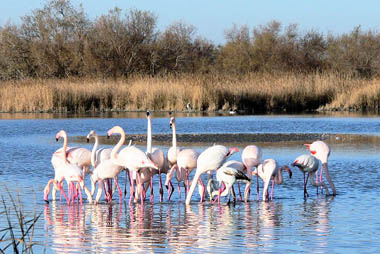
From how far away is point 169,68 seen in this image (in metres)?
45.8

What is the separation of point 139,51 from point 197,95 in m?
16.2

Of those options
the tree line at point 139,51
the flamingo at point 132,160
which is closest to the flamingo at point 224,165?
the flamingo at point 132,160

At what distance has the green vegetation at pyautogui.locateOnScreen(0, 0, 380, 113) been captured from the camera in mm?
29047

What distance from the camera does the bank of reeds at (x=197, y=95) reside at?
28.5m

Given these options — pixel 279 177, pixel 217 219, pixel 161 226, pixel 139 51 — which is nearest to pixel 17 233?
pixel 161 226

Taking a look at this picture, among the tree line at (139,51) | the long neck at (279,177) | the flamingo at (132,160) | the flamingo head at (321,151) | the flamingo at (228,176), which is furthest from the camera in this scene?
the tree line at (139,51)

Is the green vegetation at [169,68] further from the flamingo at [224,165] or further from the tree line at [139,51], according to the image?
the flamingo at [224,165]

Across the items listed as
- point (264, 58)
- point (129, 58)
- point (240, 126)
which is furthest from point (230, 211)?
point (264, 58)

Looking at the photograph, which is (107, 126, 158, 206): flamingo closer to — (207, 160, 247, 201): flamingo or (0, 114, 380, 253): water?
(0, 114, 380, 253): water

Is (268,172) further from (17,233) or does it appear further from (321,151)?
(17,233)

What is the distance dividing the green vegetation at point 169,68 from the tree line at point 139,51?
0.06 metres

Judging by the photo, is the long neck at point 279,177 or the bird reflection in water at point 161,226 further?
the long neck at point 279,177

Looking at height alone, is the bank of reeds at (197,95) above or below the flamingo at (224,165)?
above

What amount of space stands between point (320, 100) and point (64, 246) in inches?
983
